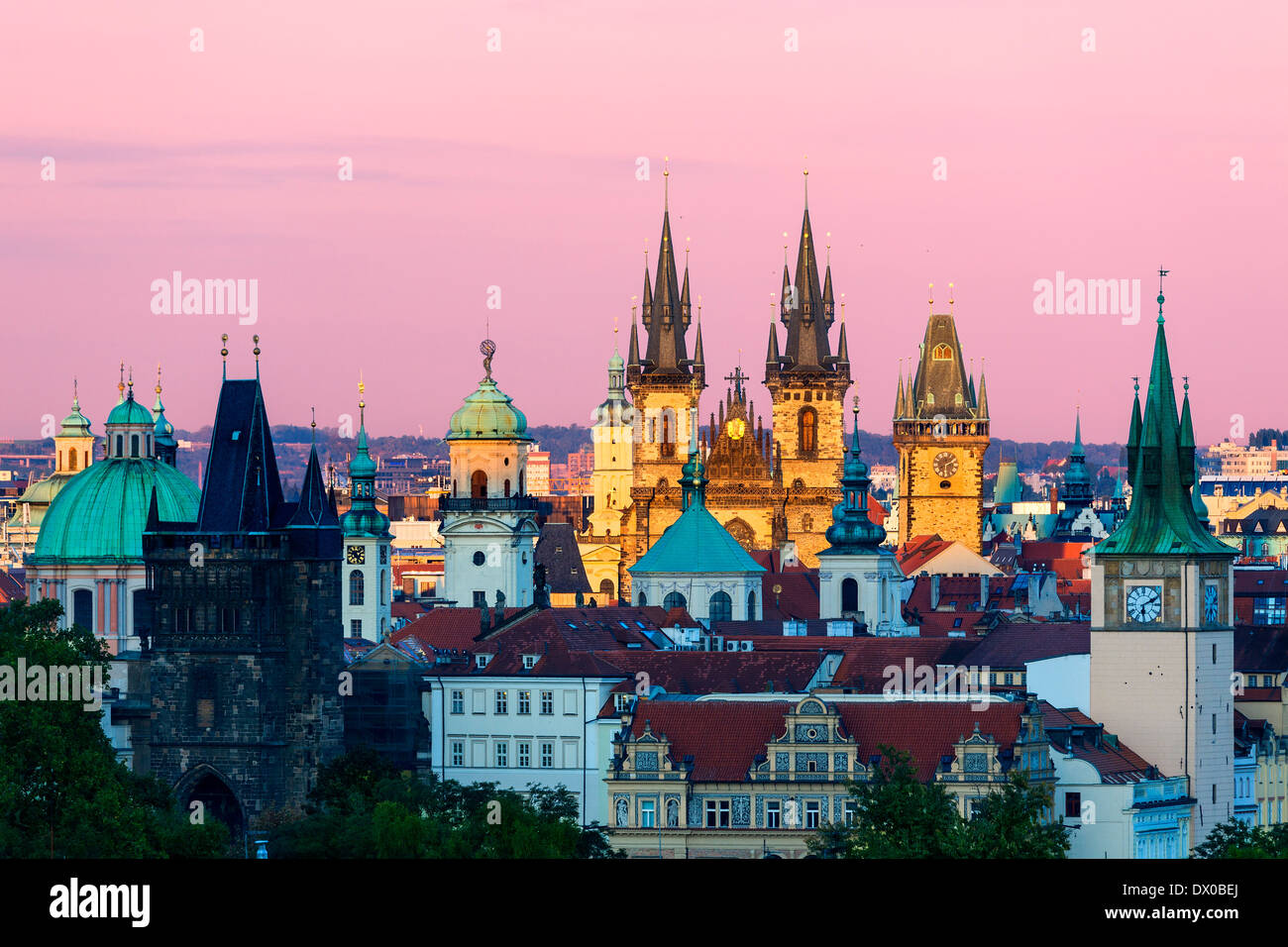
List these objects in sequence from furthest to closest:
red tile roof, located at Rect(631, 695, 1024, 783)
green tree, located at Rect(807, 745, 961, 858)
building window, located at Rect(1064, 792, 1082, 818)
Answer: building window, located at Rect(1064, 792, 1082, 818) → red tile roof, located at Rect(631, 695, 1024, 783) → green tree, located at Rect(807, 745, 961, 858)

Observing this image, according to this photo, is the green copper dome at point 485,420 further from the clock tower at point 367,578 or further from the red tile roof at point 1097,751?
the red tile roof at point 1097,751

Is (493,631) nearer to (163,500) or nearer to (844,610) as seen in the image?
(163,500)

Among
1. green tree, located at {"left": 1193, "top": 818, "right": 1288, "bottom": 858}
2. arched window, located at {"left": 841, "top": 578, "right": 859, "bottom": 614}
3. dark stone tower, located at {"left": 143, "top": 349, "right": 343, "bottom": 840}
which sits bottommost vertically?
green tree, located at {"left": 1193, "top": 818, "right": 1288, "bottom": 858}

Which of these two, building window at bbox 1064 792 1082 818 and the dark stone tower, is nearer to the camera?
building window at bbox 1064 792 1082 818

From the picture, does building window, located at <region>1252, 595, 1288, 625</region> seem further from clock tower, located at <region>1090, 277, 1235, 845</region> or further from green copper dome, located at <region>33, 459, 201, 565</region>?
green copper dome, located at <region>33, 459, 201, 565</region>

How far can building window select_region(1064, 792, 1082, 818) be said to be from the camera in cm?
9506

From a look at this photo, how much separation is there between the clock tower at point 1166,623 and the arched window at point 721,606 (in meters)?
42.2

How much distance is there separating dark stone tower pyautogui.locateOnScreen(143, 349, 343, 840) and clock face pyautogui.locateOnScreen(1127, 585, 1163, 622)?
2339 cm

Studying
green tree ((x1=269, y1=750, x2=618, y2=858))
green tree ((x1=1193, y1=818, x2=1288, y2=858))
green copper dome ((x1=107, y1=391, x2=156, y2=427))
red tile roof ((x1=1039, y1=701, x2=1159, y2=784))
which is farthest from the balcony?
green tree ((x1=1193, y1=818, x2=1288, y2=858))

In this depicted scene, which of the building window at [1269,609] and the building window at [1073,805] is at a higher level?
the building window at [1269,609]

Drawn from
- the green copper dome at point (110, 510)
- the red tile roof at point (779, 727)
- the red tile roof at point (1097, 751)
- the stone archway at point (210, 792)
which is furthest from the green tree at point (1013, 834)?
the green copper dome at point (110, 510)

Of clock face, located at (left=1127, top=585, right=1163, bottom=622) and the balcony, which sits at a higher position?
the balcony

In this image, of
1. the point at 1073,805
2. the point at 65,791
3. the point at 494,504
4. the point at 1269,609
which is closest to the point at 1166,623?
the point at 1073,805

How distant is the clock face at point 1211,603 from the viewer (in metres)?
106
